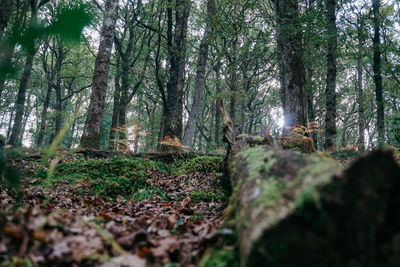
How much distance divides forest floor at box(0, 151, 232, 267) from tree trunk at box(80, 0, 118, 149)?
5.12ft

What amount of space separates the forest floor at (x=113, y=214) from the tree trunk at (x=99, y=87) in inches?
61.4

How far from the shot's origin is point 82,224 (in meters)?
1.82

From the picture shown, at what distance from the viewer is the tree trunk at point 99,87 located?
795cm

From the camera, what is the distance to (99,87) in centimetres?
823

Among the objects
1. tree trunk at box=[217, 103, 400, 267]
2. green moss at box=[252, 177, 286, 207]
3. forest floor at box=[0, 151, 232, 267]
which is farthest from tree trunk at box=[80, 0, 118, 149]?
tree trunk at box=[217, 103, 400, 267]

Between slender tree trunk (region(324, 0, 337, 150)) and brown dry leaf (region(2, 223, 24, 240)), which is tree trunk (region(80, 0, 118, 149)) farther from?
slender tree trunk (region(324, 0, 337, 150))

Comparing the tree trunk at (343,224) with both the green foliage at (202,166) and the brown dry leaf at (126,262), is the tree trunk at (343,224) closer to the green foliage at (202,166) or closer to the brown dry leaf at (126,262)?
the brown dry leaf at (126,262)

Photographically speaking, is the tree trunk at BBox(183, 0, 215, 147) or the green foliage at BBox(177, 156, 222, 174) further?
the tree trunk at BBox(183, 0, 215, 147)

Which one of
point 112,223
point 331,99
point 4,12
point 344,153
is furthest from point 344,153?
point 4,12

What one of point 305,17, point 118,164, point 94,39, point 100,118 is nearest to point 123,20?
point 94,39

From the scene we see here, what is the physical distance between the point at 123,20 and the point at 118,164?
55.3 feet

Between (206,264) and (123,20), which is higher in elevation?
(123,20)

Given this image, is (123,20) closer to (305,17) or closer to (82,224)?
(305,17)

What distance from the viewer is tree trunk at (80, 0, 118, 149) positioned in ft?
26.1
